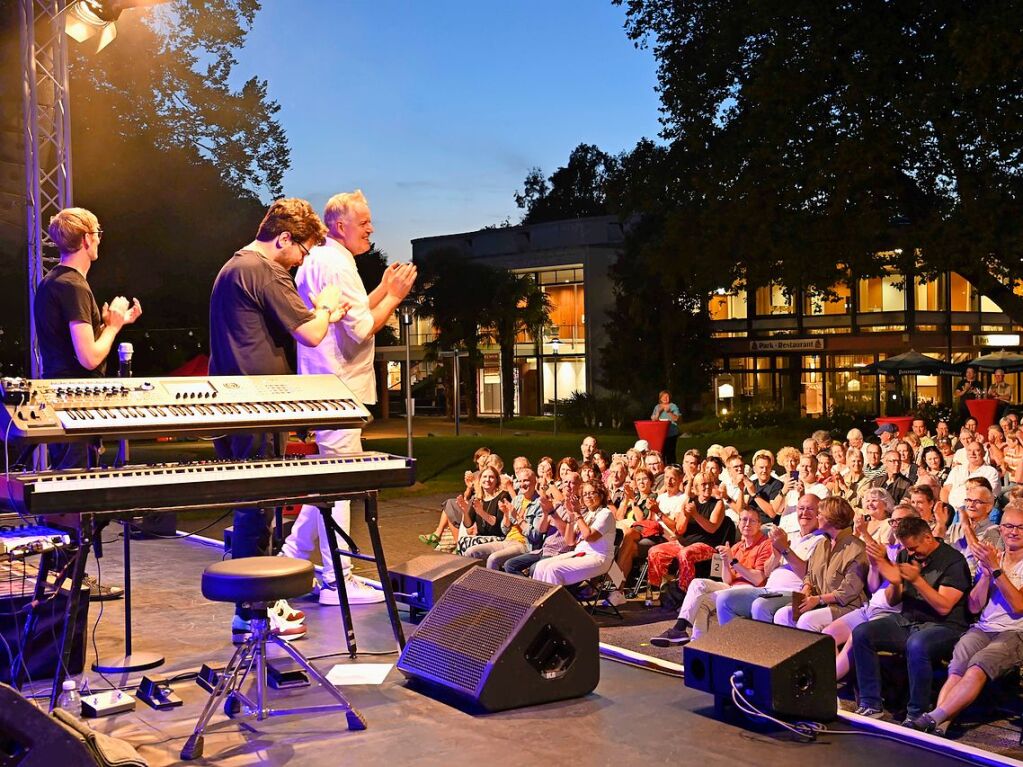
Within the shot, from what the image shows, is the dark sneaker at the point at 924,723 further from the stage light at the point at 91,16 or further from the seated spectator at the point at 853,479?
the stage light at the point at 91,16

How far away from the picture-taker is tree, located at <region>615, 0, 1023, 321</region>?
679 inches

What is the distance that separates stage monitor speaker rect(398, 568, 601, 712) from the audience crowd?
2.12 meters

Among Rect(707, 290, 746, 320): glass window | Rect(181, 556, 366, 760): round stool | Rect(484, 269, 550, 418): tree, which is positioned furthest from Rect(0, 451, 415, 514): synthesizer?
Rect(707, 290, 746, 320): glass window

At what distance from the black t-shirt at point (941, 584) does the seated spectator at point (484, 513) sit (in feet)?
13.9

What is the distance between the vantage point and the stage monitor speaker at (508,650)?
12.6 ft

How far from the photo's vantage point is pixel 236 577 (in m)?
3.57

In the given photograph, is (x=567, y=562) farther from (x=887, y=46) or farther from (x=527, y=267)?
(x=527, y=267)

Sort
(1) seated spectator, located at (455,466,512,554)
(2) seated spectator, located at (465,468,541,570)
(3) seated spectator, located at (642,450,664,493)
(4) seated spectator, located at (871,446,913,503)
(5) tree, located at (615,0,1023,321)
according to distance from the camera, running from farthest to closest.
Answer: (5) tree, located at (615,0,1023,321), (3) seated spectator, located at (642,450,664,493), (1) seated spectator, located at (455,466,512,554), (4) seated spectator, located at (871,446,913,503), (2) seated spectator, located at (465,468,541,570)

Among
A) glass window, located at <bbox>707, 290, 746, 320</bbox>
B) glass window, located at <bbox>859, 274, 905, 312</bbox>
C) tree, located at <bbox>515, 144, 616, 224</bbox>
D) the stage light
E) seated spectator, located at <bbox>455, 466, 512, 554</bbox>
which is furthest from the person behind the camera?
tree, located at <bbox>515, 144, 616, 224</bbox>

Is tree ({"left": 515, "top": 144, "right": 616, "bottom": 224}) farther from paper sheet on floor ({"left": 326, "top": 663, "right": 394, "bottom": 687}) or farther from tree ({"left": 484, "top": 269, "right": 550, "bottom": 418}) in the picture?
paper sheet on floor ({"left": 326, "top": 663, "right": 394, "bottom": 687})

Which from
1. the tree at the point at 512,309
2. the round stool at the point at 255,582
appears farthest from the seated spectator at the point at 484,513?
the tree at the point at 512,309

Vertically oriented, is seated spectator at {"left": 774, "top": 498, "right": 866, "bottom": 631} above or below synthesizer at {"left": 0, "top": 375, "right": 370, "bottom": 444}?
below

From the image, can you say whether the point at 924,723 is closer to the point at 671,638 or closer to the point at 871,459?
the point at 671,638

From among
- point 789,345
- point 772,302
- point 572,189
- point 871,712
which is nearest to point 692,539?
point 871,712
